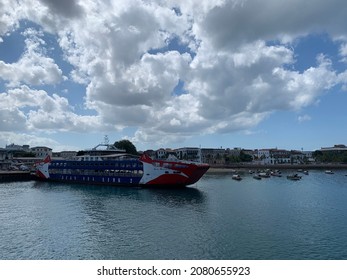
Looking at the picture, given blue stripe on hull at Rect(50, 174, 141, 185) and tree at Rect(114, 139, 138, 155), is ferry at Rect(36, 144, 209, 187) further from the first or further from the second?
Result: tree at Rect(114, 139, 138, 155)

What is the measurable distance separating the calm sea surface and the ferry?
11801 millimetres

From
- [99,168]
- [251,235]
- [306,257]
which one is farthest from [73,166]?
[306,257]

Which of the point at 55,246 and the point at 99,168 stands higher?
the point at 99,168

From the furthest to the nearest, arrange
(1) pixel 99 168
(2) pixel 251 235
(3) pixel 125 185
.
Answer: (1) pixel 99 168 < (3) pixel 125 185 < (2) pixel 251 235

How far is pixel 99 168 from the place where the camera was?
85.4 metres

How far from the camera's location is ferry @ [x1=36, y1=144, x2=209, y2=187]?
72125 millimetres

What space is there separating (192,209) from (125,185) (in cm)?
3365

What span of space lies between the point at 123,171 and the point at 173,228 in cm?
4558

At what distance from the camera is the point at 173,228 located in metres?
36.9

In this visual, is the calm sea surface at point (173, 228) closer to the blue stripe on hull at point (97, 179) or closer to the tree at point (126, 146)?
the blue stripe on hull at point (97, 179)

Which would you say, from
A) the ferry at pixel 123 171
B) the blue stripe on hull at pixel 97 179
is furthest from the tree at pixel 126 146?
the blue stripe on hull at pixel 97 179

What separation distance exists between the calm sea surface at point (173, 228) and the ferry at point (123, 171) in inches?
465

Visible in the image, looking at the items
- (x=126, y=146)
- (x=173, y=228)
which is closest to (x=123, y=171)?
(x=173, y=228)

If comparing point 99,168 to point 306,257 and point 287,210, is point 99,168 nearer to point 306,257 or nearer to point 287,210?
point 287,210
